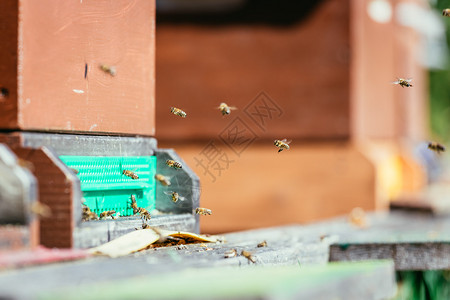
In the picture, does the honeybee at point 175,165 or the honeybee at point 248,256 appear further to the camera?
the honeybee at point 175,165

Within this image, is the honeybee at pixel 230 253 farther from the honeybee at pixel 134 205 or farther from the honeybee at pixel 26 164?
the honeybee at pixel 26 164

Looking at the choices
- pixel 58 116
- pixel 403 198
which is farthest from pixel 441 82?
pixel 58 116

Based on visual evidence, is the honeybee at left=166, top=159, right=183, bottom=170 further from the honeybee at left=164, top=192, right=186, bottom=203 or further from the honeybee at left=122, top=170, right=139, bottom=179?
the honeybee at left=122, top=170, right=139, bottom=179

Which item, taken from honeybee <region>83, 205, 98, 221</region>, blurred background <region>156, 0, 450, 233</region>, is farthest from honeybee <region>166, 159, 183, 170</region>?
blurred background <region>156, 0, 450, 233</region>

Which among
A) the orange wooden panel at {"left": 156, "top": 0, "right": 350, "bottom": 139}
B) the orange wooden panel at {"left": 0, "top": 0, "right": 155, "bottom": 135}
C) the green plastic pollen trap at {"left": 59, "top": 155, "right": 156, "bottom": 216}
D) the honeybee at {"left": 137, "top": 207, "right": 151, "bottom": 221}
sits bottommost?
the honeybee at {"left": 137, "top": 207, "right": 151, "bottom": 221}

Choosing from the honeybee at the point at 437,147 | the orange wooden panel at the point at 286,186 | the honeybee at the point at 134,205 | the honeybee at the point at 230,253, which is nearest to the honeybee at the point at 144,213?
the honeybee at the point at 134,205

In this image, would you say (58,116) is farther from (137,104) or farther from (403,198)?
(403,198)
